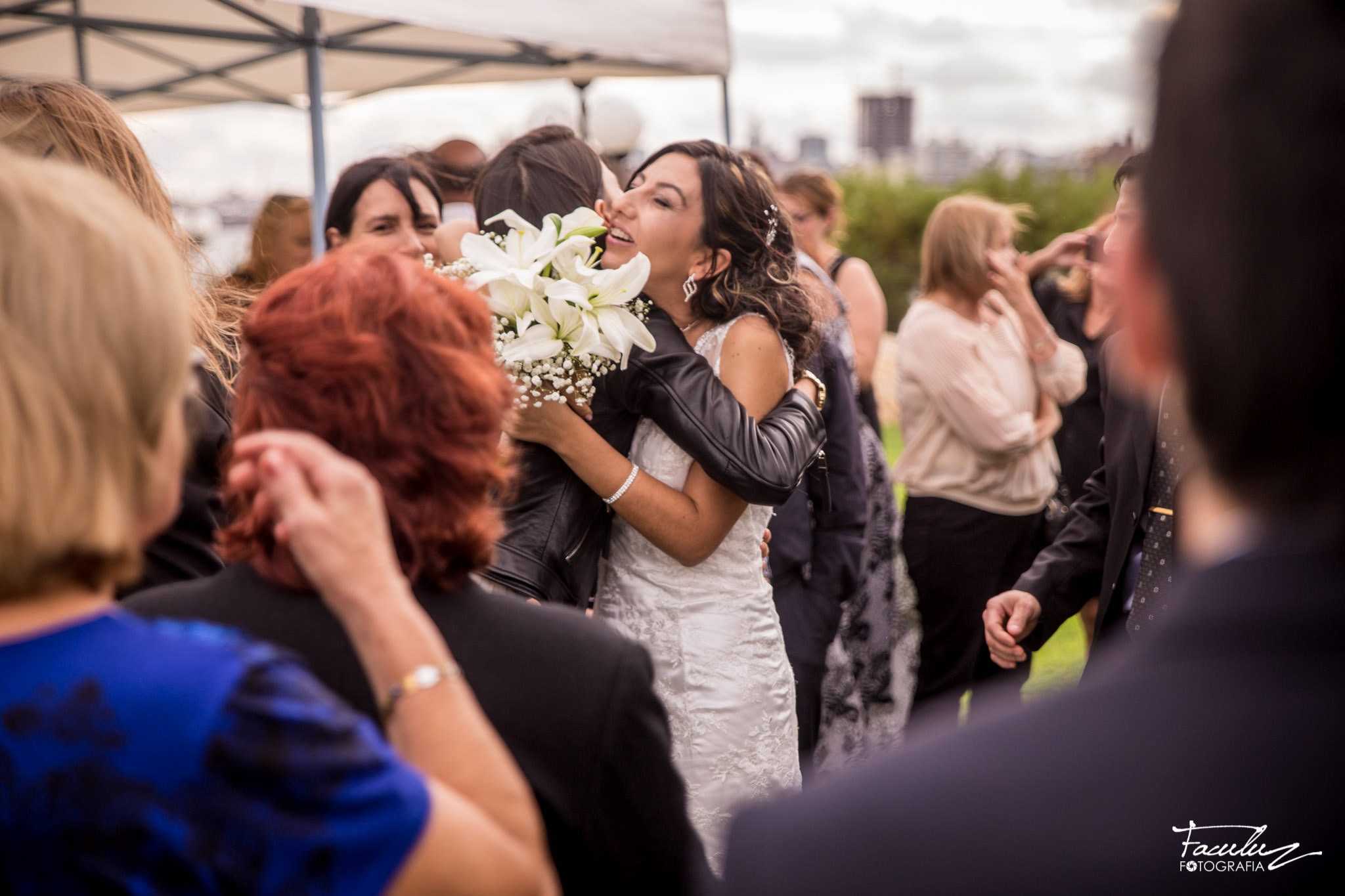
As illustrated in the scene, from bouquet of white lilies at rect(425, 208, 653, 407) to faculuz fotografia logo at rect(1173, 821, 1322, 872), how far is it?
1595 mm

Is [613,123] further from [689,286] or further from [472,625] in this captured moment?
[472,625]

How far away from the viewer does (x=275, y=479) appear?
3.34 ft

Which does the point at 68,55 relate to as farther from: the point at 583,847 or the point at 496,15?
the point at 583,847

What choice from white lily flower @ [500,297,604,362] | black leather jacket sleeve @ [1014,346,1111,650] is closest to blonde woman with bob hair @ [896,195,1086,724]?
black leather jacket sleeve @ [1014,346,1111,650]

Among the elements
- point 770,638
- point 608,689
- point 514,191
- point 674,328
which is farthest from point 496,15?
point 608,689

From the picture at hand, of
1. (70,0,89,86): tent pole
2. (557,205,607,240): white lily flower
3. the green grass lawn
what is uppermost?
(70,0,89,86): tent pole

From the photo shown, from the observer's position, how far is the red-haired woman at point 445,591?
1212 mm

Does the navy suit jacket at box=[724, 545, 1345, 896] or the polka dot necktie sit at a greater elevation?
the navy suit jacket at box=[724, 545, 1345, 896]

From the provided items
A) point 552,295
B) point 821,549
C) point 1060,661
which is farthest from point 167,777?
point 1060,661

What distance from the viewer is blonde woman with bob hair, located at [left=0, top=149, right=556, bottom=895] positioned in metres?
0.83

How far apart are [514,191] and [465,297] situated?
1.37 metres

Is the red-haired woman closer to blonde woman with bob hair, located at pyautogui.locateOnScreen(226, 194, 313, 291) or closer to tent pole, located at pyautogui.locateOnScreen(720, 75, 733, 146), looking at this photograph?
blonde woman with bob hair, located at pyautogui.locateOnScreen(226, 194, 313, 291)

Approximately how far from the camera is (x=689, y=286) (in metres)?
2.74

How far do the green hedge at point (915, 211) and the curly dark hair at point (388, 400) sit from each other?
18.8m
